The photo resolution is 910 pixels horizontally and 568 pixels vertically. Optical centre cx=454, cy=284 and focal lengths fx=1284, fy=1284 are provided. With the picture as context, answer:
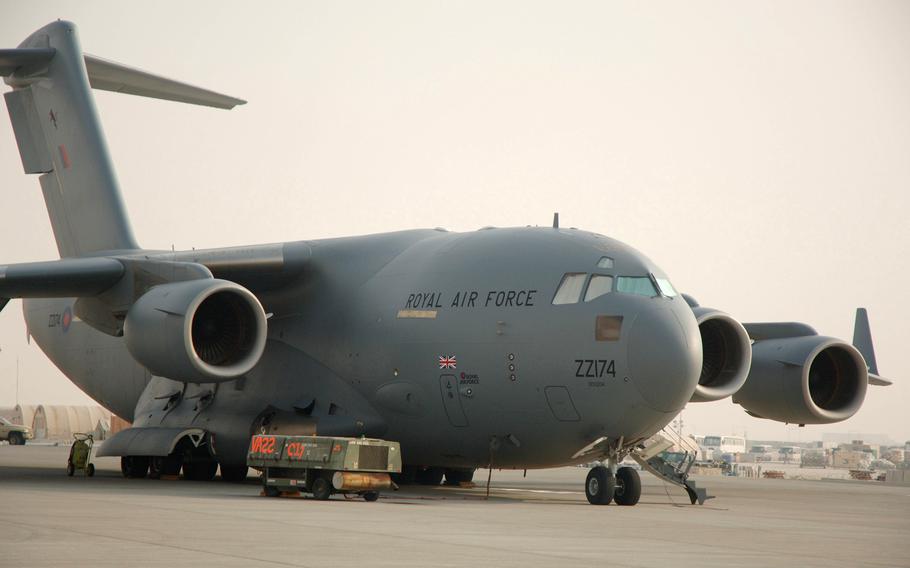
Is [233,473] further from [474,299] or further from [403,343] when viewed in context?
[474,299]

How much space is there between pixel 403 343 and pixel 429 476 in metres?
4.07

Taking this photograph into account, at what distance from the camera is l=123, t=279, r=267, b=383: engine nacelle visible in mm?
17875

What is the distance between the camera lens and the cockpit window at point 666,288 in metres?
17.9

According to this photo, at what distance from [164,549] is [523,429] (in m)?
9.10

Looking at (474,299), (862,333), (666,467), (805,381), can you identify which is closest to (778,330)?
(805,381)

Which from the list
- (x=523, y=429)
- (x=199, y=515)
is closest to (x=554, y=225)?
(x=523, y=429)

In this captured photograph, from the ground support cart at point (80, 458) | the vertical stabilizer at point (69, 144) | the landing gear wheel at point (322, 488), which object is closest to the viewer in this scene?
the landing gear wheel at point (322, 488)

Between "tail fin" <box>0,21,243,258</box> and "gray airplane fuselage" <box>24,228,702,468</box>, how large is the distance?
3601 mm

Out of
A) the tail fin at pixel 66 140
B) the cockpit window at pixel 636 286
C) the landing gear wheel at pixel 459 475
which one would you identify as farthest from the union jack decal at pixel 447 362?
the tail fin at pixel 66 140

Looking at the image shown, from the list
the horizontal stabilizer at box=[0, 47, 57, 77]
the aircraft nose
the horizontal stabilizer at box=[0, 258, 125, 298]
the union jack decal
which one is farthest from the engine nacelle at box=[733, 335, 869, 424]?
the horizontal stabilizer at box=[0, 47, 57, 77]

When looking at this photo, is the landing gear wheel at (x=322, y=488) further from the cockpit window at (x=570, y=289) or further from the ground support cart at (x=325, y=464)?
the cockpit window at (x=570, y=289)

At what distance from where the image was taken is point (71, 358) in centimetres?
2519

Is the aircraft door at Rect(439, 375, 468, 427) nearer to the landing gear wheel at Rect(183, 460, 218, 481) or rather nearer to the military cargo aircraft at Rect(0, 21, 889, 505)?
the military cargo aircraft at Rect(0, 21, 889, 505)

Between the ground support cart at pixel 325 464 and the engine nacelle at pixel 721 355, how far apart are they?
579cm
